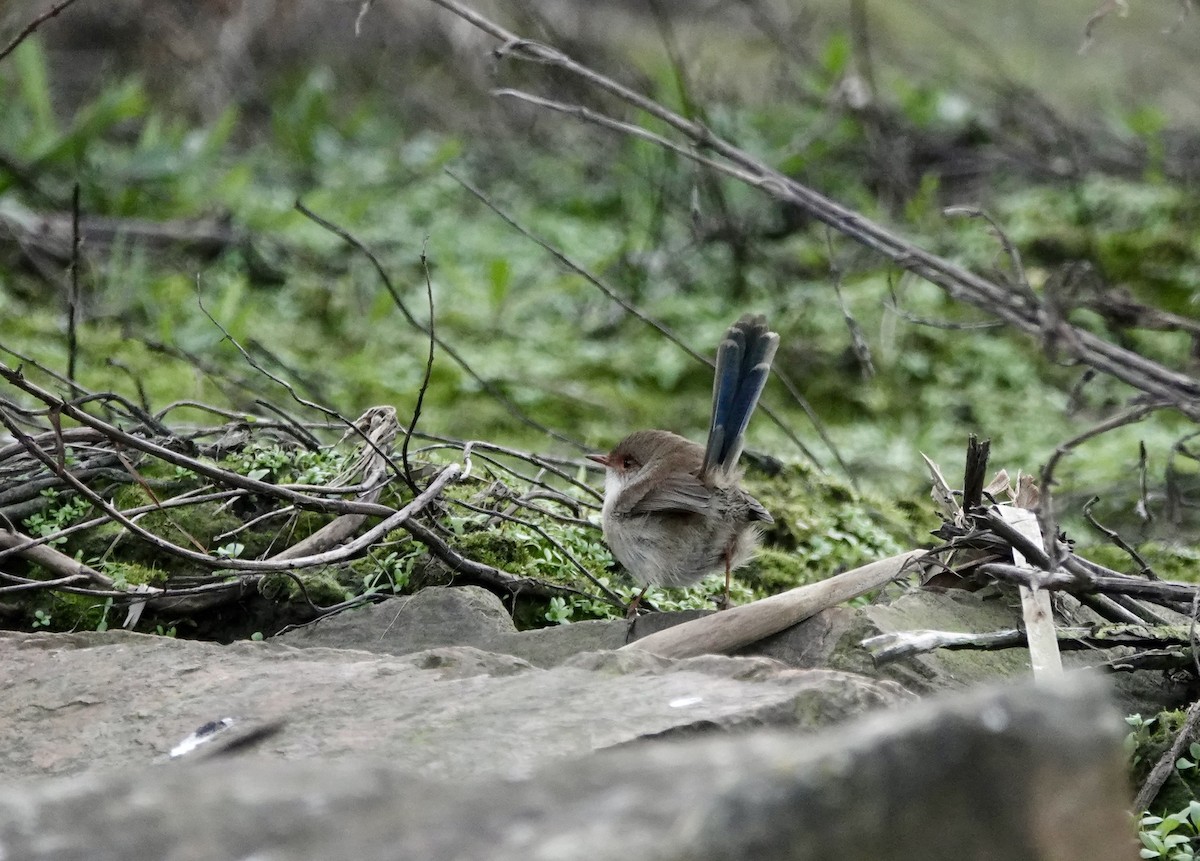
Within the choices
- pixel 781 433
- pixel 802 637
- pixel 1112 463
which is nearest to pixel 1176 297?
pixel 1112 463

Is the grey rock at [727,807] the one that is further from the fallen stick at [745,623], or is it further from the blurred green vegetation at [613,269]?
the blurred green vegetation at [613,269]

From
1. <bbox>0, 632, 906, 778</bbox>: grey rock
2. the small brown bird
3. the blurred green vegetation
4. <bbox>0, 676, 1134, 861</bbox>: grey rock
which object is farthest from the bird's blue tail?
<bbox>0, 676, 1134, 861</bbox>: grey rock

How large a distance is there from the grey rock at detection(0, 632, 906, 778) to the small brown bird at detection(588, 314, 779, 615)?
1.11 meters

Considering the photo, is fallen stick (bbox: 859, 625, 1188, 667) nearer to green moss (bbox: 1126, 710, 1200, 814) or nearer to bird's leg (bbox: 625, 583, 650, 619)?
green moss (bbox: 1126, 710, 1200, 814)

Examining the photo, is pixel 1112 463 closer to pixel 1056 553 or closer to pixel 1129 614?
pixel 1129 614

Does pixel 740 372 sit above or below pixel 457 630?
above

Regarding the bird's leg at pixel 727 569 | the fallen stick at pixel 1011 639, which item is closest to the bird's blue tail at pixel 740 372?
the bird's leg at pixel 727 569

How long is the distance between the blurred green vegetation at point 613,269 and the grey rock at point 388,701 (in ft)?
9.69

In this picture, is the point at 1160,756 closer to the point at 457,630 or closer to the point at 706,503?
the point at 706,503

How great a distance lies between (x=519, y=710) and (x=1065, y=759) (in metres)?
1.24

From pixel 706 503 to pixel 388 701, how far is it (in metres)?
1.59

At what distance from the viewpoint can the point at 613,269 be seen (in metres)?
8.87

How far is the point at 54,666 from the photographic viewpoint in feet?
10.2

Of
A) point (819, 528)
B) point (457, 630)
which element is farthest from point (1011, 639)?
point (819, 528)
